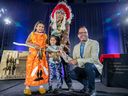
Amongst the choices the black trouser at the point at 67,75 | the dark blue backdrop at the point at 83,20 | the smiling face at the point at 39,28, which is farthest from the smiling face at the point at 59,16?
the dark blue backdrop at the point at 83,20

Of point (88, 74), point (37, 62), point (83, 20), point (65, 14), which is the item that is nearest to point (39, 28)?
point (37, 62)

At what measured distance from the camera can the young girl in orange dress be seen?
6.77 ft

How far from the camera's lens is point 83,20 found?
18.4 feet

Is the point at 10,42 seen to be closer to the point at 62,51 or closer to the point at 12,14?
the point at 12,14

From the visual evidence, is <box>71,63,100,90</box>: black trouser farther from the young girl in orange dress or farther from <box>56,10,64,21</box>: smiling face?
<box>56,10,64,21</box>: smiling face

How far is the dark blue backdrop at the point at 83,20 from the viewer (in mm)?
5113

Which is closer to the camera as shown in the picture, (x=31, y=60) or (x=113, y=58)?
(x=31, y=60)

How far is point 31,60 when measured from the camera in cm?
211

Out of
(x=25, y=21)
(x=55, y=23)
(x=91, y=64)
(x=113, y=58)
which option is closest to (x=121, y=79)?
(x=113, y=58)

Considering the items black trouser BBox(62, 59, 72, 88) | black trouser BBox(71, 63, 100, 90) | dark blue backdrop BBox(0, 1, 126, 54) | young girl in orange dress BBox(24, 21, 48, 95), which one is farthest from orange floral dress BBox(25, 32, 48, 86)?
dark blue backdrop BBox(0, 1, 126, 54)

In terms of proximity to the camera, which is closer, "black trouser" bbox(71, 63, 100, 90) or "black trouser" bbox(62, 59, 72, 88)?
"black trouser" bbox(71, 63, 100, 90)

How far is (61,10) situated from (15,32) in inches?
116

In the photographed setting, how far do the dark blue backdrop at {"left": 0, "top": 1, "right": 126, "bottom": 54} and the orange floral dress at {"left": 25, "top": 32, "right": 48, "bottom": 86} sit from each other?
3097 mm

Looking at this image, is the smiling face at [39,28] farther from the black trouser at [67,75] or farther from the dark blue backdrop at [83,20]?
the dark blue backdrop at [83,20]
